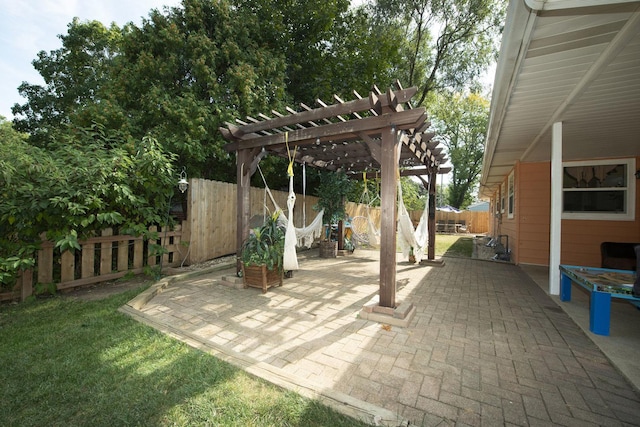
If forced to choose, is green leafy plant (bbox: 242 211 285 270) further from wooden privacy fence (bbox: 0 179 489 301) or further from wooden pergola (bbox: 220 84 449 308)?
wooden privacy fence (bbox: 0 179 489 301)

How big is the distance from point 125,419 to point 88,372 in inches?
23.1

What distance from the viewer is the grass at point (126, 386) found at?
126cm

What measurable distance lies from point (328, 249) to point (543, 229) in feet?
14.0

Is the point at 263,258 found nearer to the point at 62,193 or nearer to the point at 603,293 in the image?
the point at 62,193

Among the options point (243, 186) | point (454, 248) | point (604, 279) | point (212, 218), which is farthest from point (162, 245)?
point (454, 248)

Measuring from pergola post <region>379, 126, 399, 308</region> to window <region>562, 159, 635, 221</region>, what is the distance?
4.39 metres

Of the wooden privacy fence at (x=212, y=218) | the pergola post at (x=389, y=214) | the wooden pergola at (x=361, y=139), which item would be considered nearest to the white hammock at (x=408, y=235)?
the wooden pergola at (x=361, y=139)

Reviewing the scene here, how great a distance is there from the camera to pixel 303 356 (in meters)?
1.83

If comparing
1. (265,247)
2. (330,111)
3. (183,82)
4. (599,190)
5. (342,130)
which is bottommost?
(265,247)

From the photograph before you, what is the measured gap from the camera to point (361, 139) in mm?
3266

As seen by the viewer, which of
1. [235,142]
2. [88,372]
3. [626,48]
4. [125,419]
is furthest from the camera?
[235,142]

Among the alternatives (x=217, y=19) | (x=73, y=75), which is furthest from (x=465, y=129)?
(x=73, y=75)

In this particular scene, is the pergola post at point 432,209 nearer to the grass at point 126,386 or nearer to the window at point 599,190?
the window at point 599,190

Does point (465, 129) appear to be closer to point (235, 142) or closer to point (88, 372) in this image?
point (235, 142)
